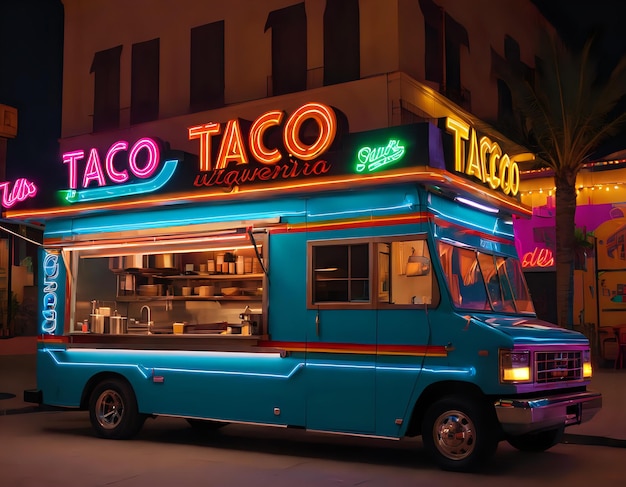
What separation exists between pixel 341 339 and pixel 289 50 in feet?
41.9

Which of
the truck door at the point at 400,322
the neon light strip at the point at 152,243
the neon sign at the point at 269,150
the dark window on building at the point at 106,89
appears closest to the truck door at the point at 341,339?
the truck door at the point at 400,322

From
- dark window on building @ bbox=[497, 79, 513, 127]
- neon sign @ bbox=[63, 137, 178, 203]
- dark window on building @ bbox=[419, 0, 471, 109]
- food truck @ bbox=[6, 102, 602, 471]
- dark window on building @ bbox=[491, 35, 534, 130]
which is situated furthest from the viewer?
dark window on building @ bbox=[497, 79, 513, 127]

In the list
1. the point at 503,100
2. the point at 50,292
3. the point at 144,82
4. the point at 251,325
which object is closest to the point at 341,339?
the point at 251,325

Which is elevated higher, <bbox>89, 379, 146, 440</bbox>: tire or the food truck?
the food truck

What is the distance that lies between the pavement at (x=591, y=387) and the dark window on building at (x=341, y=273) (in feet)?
13.2

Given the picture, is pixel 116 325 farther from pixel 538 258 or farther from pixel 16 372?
pixel 538 258

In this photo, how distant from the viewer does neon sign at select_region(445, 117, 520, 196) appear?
9.37 m

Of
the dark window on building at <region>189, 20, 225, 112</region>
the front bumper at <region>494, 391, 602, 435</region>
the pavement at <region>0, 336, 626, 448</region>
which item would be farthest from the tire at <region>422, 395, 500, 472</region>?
the dark window on building at <region>189, 20, 225, 112</region>

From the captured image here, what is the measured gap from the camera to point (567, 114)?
17.7 m

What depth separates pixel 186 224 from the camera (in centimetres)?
1091

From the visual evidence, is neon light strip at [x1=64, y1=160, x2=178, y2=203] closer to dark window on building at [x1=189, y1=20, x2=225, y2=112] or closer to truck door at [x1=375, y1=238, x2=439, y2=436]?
truck door at [x1=375, y1=238, x2=439, y2=436]

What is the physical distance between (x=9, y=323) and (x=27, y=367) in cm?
733

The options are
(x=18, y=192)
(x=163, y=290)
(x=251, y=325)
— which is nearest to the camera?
(x=251, y=325)

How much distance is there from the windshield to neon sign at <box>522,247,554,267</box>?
43.2 ft
